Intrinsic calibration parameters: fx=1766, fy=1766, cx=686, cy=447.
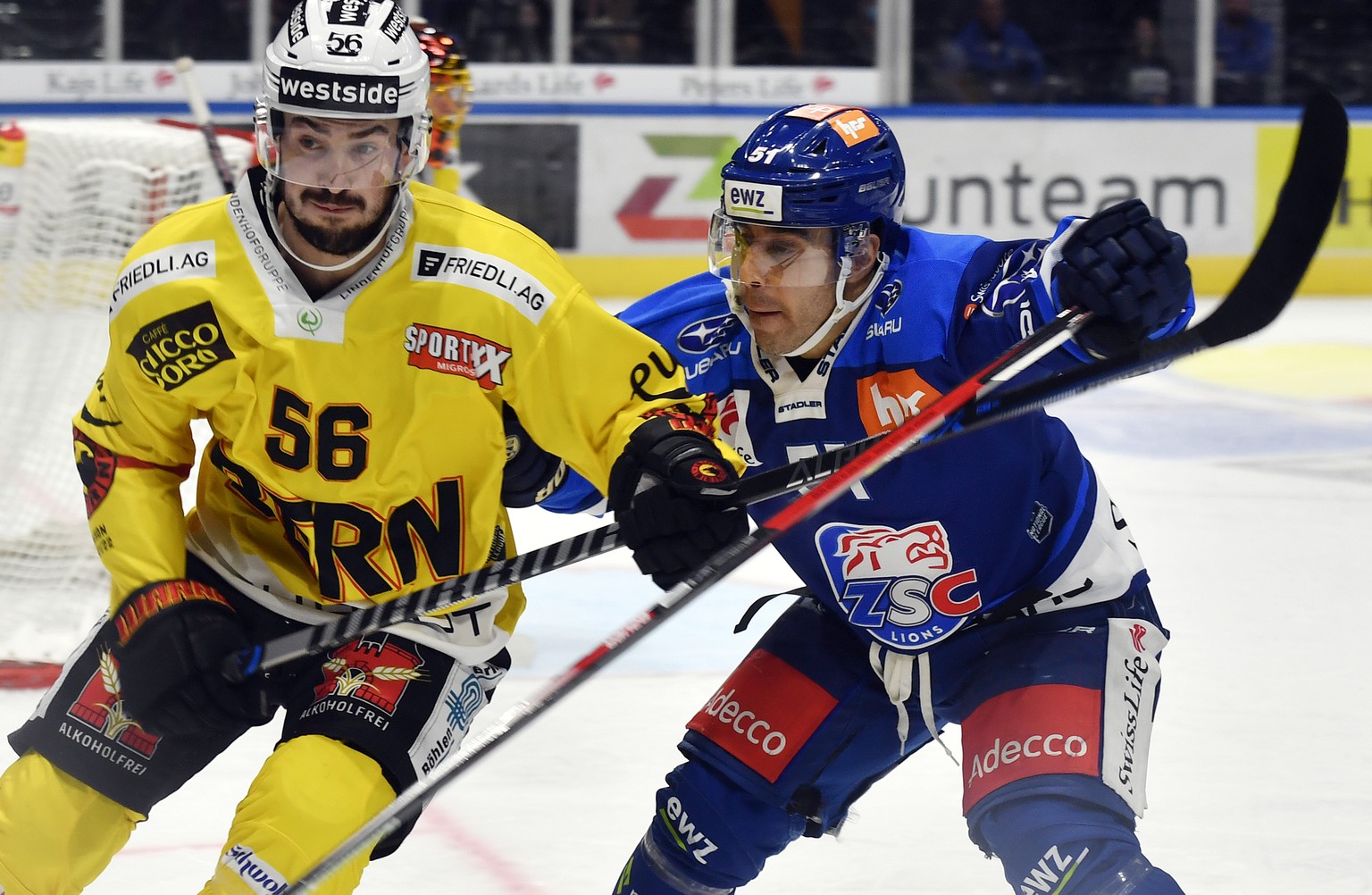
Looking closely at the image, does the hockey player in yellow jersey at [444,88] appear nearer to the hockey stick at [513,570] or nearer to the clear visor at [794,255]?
the clear visor at [794,255]

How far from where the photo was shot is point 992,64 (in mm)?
9828

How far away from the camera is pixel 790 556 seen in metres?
2.38

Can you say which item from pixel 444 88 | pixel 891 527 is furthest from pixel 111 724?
pixel 444 88

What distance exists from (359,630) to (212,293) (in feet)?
1.45

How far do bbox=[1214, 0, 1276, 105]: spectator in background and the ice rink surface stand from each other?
4.85m

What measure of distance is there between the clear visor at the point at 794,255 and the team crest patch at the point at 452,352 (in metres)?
0.35

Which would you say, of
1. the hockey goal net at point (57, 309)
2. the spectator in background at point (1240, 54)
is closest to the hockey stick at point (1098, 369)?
the hockey goal net at point (57, 309)

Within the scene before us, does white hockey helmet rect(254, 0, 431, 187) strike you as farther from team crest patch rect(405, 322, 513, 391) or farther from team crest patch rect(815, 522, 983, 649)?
team crest patch rect(815, 522, 983, 649)

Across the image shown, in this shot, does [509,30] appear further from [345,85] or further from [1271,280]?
[1271,280]

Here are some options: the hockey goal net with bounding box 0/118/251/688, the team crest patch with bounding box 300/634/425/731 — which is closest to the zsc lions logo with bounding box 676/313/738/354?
the team crest patch with bounding box 300/634/425/731

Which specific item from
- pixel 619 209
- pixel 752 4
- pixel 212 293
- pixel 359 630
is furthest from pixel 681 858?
pixel 752 4

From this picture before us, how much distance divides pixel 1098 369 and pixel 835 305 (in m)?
0.35

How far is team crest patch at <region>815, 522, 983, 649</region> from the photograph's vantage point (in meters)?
2.27

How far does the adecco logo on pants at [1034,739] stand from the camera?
212 centimetres
